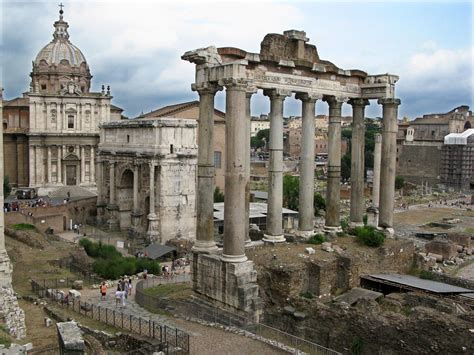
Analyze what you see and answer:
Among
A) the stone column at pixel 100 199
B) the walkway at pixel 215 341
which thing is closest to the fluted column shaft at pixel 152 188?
the stone column at pixel 100 199

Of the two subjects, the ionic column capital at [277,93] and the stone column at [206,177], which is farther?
the ionic column capital at [277,93]

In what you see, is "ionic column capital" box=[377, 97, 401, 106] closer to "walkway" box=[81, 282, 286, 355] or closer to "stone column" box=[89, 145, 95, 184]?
"walkway" box=[81, 282, 286, 355]

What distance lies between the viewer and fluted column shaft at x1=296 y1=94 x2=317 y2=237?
18.4m

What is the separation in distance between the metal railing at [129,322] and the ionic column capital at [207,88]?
6.52 m

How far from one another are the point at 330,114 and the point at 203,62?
18.7 feet

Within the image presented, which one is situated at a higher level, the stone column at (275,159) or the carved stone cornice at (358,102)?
the carved stone cornice at (358,102)

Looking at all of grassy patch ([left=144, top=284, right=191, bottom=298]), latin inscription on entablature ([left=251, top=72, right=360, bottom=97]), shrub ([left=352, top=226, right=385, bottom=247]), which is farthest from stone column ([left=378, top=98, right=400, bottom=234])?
grassy patch ([left=144, top=284, right=191, bottom=298])

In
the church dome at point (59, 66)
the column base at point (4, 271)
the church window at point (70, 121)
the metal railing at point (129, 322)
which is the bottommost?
the metal railing at point (129, 322)

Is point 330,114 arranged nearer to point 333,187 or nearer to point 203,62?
point 333,187

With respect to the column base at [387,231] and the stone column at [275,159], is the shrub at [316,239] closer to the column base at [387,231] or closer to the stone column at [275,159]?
the stone column at [275,159]

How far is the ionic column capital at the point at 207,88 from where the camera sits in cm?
1562

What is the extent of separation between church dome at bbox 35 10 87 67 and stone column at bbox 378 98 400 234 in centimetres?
4244

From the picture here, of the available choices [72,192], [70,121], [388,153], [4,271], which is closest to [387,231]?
[388,153]

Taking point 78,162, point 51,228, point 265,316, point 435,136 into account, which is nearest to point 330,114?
point 265,316
